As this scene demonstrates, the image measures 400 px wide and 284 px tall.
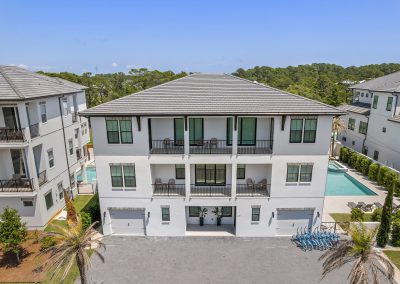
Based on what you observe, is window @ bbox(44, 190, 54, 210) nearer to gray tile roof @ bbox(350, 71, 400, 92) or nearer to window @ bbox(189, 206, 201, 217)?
window @ bbox(189, 206, 201, 217)

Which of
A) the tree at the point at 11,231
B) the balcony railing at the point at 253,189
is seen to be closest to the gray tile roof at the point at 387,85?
the balcony railing at the point at 253,189

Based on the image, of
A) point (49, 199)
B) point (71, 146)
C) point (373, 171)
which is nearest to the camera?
point (49, 199)

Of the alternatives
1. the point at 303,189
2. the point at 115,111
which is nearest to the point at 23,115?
the point at 115,111

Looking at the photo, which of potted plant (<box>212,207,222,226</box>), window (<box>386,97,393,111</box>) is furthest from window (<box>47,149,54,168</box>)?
window (<box>386,97,393,111</box>)

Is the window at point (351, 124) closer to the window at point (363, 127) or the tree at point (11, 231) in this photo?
the window at point (363, 127)

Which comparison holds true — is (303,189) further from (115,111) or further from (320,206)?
(115,111)

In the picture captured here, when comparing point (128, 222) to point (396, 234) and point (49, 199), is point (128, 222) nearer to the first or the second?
point (49, 199)

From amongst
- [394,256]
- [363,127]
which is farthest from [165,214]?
[363,127]
